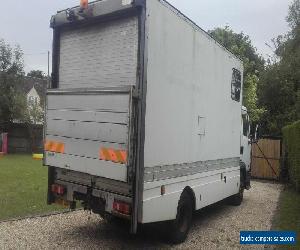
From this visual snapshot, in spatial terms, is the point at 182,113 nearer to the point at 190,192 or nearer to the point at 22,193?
the point at 190,192

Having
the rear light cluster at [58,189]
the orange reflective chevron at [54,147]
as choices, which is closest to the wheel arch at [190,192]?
the rear light cluster at [58,189]

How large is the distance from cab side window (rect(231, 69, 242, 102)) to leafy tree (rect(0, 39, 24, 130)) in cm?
2259

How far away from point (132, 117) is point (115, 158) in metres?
0.74

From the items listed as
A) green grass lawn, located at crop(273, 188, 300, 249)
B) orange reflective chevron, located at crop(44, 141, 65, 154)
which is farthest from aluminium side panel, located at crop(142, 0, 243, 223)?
orange reflective chevron, located at crop(44, 141, 65, 154)

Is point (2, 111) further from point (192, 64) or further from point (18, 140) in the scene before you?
point (192, 64)

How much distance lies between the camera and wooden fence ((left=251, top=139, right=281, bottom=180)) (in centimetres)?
2123

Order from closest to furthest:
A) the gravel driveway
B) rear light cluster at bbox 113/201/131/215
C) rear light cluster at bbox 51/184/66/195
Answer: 1. rear light cluster at bbox 113/201/131/215
2. the gravel driveway
3. rear light cluster at bbox 51/184/66/195

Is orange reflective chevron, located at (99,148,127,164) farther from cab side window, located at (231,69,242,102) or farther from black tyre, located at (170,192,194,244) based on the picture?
cab side window, located at (231,69,242,102)

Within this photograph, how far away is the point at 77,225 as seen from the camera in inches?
356

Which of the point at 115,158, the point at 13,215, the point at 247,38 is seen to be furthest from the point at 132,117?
the point at 247,38

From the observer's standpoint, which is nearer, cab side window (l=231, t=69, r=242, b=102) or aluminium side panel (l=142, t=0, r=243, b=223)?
aluminium side panel (l=142, t=0, r=243, b=223)

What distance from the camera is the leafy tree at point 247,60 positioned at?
29.0 m

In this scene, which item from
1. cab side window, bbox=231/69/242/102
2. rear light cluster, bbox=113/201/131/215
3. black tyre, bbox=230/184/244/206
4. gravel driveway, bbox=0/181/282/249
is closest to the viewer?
rear light cluster, bbox=113/201/131/215

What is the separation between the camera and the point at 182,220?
8312 millimetres
